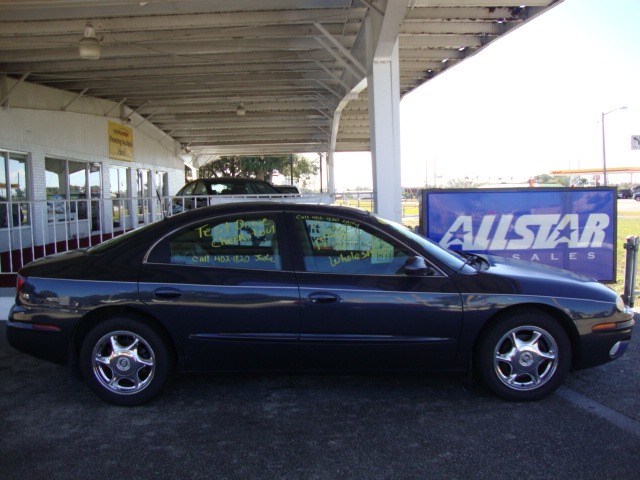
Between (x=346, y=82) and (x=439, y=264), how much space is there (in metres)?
9.68

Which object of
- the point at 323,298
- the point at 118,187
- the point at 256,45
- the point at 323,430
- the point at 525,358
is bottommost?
the point at 323,430

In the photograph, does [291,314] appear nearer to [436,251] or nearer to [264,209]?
[264,209]

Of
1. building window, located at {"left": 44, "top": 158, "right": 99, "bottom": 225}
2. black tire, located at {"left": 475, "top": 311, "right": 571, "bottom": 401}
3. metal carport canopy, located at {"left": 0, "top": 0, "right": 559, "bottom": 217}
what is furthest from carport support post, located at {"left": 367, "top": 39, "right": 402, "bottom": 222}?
building window, located at {"left": 44, "top": 158, "right": 99, "bottom": 225}

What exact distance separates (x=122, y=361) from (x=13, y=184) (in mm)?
9976

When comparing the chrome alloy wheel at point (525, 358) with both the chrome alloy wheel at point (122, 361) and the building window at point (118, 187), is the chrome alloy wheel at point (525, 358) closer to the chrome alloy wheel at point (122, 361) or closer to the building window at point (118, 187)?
the chrome alloy wheel at point (122, 361)

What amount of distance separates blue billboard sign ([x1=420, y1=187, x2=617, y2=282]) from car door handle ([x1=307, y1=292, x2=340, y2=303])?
3.76 metres

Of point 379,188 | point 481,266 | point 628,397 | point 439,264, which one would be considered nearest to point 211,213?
point 439,264

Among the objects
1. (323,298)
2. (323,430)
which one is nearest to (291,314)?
(323,298)

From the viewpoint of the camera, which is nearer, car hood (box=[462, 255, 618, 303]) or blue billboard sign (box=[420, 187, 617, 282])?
car hood (box=[462, 255, 618, 303])

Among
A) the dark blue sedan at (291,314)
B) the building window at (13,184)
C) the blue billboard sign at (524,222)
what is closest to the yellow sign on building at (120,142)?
the building window at (13,184)

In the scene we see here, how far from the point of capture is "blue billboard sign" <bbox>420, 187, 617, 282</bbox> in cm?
759

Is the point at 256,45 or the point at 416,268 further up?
the point at 256,45

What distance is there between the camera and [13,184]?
12.4 meters

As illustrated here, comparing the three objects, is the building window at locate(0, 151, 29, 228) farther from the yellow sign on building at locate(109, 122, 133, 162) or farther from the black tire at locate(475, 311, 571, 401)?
the black tire at locate(475, 311, 571, 401)
